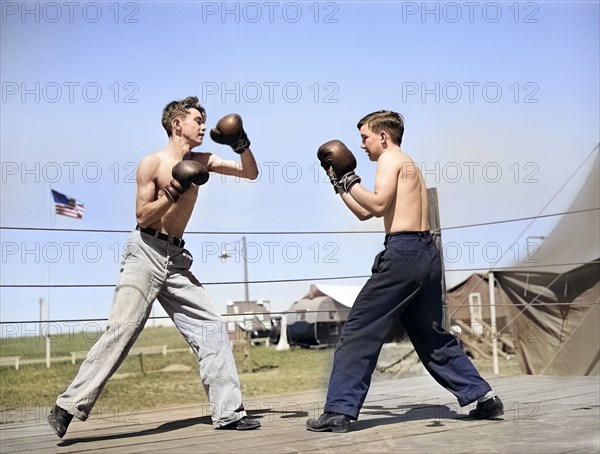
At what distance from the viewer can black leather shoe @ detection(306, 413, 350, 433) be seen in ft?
9.14

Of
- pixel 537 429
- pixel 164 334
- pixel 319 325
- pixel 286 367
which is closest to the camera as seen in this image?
pixel 537 429

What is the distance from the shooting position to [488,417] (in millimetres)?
3029

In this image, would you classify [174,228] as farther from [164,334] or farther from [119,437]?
[164,334]

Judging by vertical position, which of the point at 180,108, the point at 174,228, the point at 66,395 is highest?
the point at 180,108

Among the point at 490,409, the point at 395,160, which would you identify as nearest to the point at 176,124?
the point at 395,160

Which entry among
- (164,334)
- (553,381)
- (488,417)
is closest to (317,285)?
(164,334)

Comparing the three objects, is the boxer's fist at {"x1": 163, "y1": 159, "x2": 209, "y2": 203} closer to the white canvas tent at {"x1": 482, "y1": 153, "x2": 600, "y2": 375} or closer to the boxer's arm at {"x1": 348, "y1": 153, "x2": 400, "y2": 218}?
the boxer's arm at {"x1": 348, "y1": 153, "x2": 400, "y2": 218}

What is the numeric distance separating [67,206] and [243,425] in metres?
17.4

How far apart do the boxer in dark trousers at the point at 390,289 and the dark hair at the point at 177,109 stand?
1.89 ft

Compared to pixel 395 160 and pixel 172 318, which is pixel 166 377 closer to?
pixel 172 318

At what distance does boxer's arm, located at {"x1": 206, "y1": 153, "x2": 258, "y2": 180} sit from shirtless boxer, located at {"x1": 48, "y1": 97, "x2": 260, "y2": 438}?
0.05m

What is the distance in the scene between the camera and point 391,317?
2926mm

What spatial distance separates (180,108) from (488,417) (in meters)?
1.75

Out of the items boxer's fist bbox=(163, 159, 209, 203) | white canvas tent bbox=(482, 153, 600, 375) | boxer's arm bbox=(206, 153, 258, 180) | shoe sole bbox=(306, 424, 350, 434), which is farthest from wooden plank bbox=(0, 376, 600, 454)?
white canvas tent bbox=(482, 153, 600, 375)
